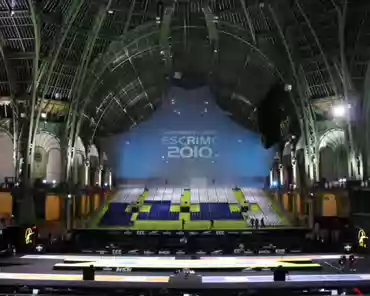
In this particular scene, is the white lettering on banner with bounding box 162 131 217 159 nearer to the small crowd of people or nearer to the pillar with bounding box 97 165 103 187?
the small crowd of people

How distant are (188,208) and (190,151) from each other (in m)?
5.18

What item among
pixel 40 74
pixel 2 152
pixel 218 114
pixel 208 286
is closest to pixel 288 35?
pixel 218 114

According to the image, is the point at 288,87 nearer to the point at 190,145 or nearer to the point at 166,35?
the point at 190,145

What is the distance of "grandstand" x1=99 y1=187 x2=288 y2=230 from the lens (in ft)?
133

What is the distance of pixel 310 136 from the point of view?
4569cm

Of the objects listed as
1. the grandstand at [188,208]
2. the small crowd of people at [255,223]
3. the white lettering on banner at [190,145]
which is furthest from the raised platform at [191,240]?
the white lettering on banner at [190,145]

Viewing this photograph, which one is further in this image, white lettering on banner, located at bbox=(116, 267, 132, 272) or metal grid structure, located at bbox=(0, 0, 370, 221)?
metal grid structure, located at bbox=(0, 0, 370, 221)

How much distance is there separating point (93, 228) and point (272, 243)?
49.3 ft

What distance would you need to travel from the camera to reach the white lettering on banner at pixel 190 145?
42.3 meters

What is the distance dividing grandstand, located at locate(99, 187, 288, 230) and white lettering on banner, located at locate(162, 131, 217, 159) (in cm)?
→ 313

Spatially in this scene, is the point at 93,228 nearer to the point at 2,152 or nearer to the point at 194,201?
the point at 194,201

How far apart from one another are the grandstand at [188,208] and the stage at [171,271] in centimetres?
1389

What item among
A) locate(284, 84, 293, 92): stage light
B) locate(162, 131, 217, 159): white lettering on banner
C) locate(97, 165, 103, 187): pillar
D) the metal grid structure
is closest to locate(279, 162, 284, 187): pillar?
the metal grid structure

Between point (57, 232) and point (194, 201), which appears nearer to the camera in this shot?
point (57, 232)
